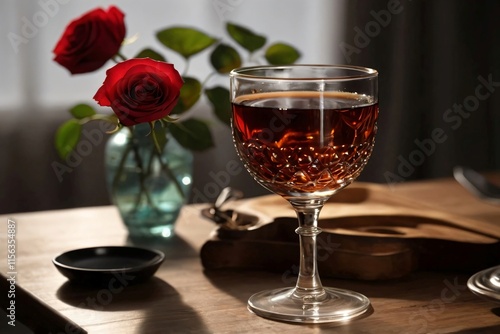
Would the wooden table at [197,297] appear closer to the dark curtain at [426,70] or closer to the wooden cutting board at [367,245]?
the wooden cutting board at [367,245]

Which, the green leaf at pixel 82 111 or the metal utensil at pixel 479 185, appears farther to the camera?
the metal utensil at pixel 479 185

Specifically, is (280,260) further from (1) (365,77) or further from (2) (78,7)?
(2) (78,7)

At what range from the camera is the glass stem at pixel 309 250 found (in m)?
1.05

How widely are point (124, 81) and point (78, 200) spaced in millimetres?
Result: 1875

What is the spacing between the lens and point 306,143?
3.28 feet

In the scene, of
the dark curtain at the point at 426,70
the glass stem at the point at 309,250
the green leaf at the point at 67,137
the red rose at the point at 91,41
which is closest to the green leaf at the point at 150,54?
the red rose at the point at 91,41

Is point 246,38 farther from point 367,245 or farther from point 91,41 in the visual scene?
point 367,245

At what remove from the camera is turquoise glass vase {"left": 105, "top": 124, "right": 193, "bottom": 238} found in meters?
1.42

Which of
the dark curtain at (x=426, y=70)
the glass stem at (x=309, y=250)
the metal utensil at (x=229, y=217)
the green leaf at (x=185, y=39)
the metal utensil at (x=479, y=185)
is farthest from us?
Answer: the dark curtain at (x=426, y=70)

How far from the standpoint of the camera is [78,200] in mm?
2924

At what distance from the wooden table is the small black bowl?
0.01 metres

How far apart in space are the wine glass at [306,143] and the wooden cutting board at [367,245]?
0.29ft

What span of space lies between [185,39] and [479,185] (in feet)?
2.01

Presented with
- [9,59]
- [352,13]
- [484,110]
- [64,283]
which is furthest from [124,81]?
[484,110]
